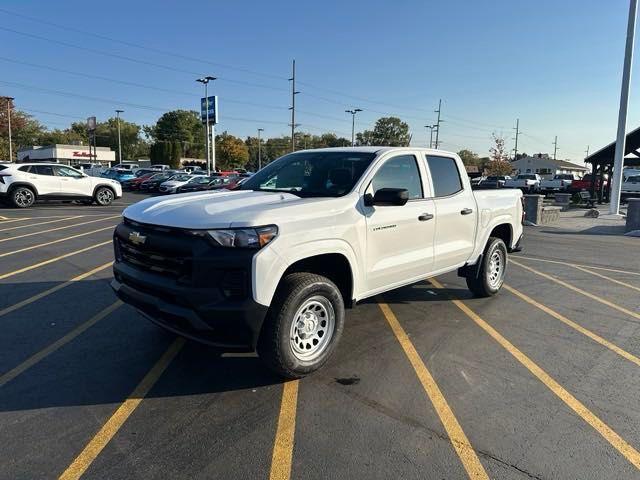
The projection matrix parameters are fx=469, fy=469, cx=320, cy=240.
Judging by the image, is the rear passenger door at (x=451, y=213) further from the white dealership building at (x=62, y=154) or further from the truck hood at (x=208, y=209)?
the white dealership building at (x=62, y=154)

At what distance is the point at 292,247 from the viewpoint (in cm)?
355

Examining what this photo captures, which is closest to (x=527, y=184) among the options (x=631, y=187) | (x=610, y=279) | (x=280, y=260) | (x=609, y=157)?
(x=631, y=187)

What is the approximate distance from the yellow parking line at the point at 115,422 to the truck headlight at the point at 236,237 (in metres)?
1.33

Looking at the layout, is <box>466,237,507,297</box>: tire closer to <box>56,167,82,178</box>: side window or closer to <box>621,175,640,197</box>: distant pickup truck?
<box>56,167,82,178</box>: side window

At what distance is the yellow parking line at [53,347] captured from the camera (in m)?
3.81

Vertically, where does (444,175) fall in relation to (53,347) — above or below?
above

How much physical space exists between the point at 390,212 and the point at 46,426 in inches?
125

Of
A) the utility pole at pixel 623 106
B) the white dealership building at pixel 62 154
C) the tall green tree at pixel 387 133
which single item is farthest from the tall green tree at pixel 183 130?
the utility pole at pixel 623 106

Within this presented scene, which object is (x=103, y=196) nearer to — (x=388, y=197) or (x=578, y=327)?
(x=388, y=197)

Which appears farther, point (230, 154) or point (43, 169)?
point (230, 154)

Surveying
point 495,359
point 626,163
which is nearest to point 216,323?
point 495,359

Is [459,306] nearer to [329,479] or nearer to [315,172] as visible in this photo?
[315,172]

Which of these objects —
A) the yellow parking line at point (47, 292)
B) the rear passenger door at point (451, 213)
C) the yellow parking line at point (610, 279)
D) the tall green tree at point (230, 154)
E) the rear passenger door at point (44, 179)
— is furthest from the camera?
the tall green tree at point (230, 154)

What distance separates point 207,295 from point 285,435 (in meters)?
1.07
